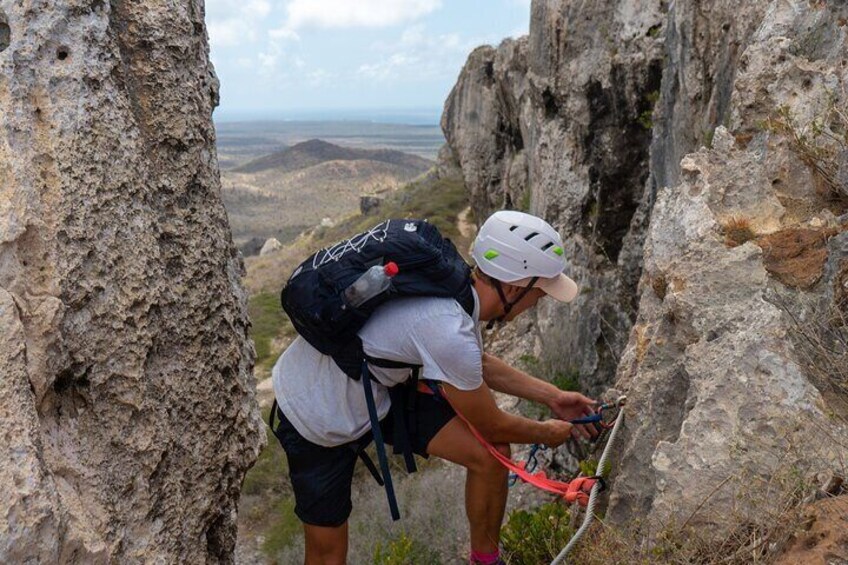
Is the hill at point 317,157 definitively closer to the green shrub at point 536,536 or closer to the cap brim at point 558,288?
the green shrub at point 536,536

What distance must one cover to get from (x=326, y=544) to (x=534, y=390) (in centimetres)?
116

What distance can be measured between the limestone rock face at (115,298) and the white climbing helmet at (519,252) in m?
1.14

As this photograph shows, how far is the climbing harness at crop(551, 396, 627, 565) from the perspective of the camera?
2906 millimetres

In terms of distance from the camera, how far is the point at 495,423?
3219mm

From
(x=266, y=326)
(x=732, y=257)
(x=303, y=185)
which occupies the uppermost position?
(x=732, y=257)

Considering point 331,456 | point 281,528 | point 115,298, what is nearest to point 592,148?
point 281,528

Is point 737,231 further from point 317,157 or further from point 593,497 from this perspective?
point 317,157

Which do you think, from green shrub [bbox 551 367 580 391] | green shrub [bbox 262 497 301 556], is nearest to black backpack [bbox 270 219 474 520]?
green shrub [bbox 551 367 580 391]

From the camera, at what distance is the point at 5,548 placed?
2160 mm

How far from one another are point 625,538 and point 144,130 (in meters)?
2.41

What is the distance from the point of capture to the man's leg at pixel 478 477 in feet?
11.1

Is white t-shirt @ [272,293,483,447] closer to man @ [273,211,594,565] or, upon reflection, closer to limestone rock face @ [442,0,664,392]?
man @ [273,211,594,565]

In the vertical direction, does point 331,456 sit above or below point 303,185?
above

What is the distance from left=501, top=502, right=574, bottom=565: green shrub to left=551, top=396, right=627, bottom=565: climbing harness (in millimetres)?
274
